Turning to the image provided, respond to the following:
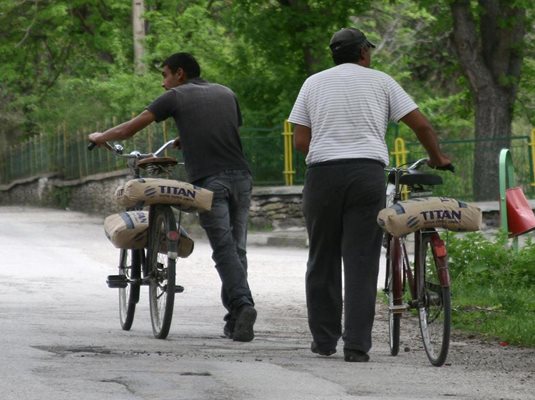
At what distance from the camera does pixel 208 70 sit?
33.0 meters

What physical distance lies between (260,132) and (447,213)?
2127 cm

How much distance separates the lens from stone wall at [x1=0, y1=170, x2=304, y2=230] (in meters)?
28.0

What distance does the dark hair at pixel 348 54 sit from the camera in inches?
357

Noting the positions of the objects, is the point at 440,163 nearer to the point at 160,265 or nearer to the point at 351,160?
the point at 351,160

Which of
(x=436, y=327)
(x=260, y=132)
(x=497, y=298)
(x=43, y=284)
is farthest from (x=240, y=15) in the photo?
(x=436, y=327)

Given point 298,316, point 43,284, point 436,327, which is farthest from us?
point 43,284

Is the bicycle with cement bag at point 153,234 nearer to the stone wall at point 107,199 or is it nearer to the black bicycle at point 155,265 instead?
the black bicycle at point 155,265

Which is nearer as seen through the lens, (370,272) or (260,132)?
(370,272)

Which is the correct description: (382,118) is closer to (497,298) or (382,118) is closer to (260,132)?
(497,298)

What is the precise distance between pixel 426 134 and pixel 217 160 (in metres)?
1.81

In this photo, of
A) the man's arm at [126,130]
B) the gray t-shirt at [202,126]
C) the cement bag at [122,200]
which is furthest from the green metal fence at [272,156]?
the cement bag at [122,200]

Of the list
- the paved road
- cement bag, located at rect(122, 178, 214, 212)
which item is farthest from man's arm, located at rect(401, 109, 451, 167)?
cement bag, located at rect(122, 178, 214, 212)

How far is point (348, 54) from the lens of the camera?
908 centimetres

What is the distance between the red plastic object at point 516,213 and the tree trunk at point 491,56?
513 inches
